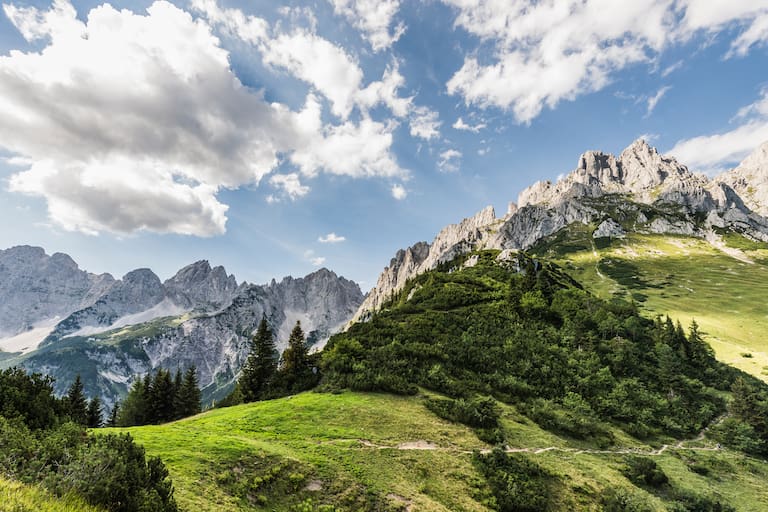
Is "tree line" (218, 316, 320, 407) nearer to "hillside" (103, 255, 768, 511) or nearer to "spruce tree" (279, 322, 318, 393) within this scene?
"spruce tree" (279, 322, 318, 393)

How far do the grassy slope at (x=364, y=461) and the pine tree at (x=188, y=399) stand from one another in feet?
114

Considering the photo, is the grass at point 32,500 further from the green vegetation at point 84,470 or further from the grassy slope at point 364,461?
the grassy slope at point 364,461

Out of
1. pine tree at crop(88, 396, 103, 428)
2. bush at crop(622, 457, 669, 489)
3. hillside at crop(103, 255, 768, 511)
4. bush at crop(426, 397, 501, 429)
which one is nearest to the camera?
hillside at crop(103, 255, 768, 511)

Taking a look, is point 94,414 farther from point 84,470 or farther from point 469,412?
point 84,470

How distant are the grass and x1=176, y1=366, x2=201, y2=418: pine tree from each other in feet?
202

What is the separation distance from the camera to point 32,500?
787 centimetres

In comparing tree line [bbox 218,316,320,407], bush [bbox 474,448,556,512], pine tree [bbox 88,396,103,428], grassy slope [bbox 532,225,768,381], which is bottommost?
pine tree [bbox 88,396,103,428]

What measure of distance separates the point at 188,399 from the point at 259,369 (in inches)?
633

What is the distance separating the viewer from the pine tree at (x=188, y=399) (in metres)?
60.8

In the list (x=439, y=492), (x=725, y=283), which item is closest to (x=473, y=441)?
(x=439, y=492)

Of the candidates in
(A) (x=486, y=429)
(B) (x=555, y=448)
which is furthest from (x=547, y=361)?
(A) (x=486, y=429)

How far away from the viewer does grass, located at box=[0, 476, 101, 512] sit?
7402 millimetres

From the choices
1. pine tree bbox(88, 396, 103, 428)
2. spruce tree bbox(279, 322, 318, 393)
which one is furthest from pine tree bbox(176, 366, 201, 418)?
spruce tree bbox(279, 322, 318, 393)

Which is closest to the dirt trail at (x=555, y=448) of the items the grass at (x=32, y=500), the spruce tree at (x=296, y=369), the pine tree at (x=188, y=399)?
the grass at (x=32, y=500)
